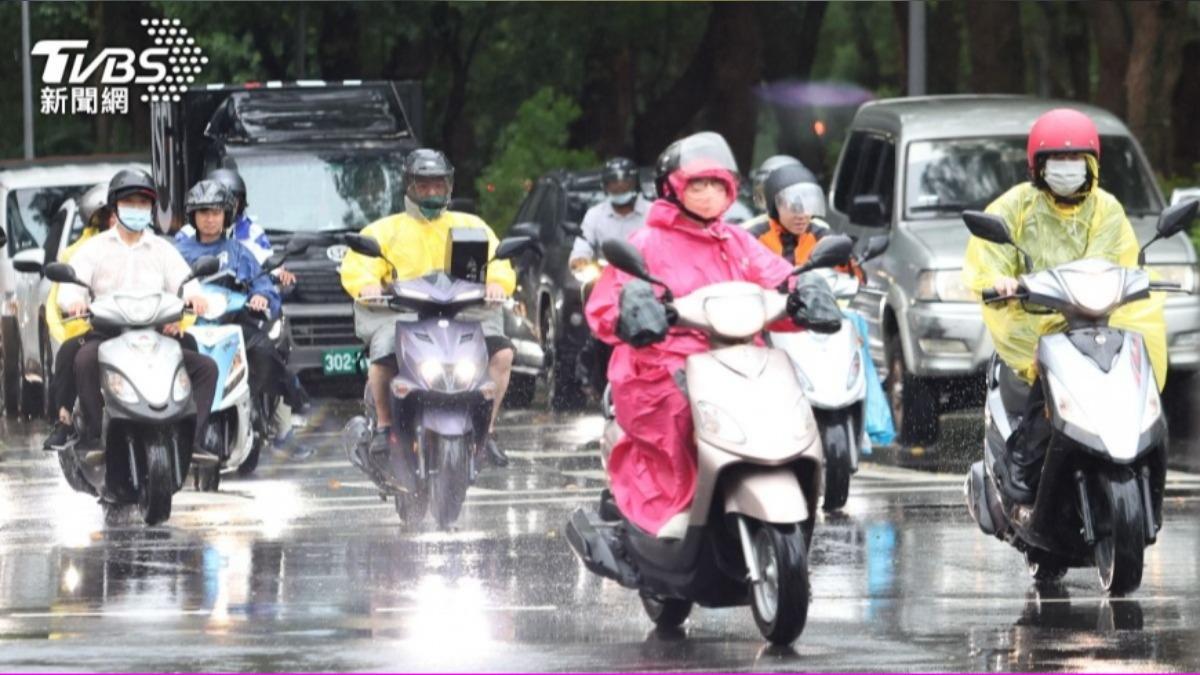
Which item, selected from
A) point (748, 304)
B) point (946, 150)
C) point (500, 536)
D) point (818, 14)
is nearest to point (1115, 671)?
point (748, 304)

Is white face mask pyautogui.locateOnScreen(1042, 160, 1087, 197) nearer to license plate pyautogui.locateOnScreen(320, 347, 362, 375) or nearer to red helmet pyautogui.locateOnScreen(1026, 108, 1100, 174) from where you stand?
red helmet pyautogui.locateOnScreen(1026, 108, 1100, 174)

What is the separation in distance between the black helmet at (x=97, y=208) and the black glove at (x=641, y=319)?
8374 mm

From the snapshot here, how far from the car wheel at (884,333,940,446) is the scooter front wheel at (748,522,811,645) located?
9.51m

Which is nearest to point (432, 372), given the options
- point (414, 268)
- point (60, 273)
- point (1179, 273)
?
point (414, 268)

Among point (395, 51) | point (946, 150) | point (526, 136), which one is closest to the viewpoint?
point (946, 150)

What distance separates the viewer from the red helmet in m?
12.1

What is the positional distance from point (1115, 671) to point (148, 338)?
6776mm

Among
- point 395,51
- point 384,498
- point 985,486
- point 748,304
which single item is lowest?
point 395,51

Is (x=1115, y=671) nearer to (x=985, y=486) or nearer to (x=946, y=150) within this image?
(x=985, y=486)

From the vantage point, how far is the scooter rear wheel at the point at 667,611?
1107 centimetres

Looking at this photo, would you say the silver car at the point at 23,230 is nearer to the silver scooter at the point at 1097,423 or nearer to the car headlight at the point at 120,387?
the car headlight at the point at 120,387

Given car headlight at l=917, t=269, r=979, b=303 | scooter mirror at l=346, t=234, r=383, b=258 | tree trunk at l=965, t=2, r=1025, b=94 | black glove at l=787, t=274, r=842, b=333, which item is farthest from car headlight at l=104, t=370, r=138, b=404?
tree trunk at l=965, t=2, r=1025, b=94

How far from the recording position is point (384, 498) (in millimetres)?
16000

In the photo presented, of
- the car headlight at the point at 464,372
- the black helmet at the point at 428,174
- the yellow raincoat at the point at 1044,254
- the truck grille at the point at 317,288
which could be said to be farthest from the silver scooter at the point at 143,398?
the truck grille at the point at 317,288
